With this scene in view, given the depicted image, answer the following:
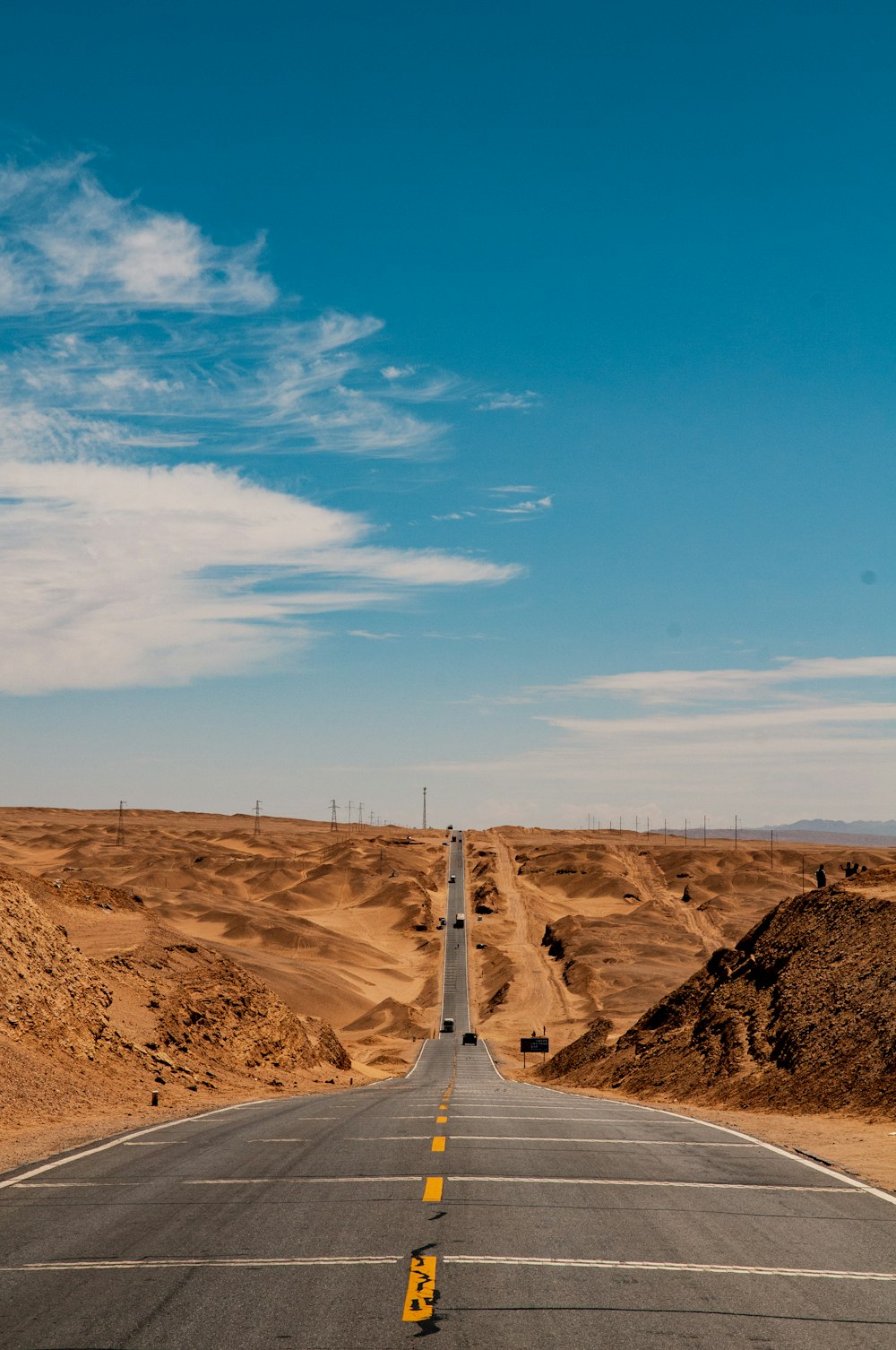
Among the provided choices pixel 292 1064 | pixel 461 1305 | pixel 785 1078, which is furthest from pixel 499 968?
pixel 461 1305

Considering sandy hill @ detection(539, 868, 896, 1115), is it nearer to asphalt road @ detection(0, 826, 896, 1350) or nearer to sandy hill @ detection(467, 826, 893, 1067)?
asphalt road @ detection(0, 826, 896, 1350)

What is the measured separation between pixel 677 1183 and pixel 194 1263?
Answer: 6.37 m

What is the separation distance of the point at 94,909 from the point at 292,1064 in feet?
52.8

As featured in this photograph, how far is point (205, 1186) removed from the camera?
42.1ft

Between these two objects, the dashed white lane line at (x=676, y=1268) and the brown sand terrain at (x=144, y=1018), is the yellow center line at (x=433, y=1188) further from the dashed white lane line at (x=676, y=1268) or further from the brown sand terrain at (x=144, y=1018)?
the brown sand terrain at (x=144, y=1018)

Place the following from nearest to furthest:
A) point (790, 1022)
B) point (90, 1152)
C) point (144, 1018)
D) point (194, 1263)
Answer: point (194, 1263) < point (90, 1152) < point (790, 1022) < point (144, 1018)

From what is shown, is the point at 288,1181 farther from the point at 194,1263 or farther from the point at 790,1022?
the point at 790,1022

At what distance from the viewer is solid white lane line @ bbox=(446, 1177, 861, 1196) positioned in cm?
1293

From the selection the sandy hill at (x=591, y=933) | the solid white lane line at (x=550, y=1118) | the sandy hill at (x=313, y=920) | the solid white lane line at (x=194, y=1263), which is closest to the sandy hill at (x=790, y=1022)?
the solid white lane line at (x=550, y=1118)

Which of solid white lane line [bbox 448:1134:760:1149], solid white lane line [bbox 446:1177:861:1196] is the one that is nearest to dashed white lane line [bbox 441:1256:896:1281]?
solid white lane line [bbox 446:1177:861:1196]

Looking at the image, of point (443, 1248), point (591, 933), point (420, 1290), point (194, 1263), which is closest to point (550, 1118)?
point (443, 1248)

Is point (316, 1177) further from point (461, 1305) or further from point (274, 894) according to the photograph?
point (274, 894)

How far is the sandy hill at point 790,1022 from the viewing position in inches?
1190

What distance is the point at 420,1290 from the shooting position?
8.38 m
